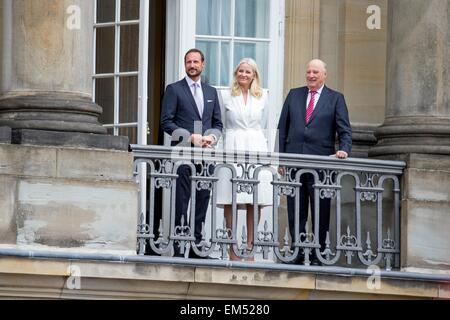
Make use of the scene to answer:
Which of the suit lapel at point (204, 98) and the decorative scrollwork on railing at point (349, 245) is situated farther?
the decorative scrollwork on railing at point (349, 245)

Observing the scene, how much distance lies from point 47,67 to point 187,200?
1.64 metres

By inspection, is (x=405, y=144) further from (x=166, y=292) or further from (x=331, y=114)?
(x=166, y=292)

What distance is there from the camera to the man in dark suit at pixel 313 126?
24844 millimetres

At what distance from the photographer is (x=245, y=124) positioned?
975 inches

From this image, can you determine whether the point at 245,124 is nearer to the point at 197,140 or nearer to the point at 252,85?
the point at 252,85

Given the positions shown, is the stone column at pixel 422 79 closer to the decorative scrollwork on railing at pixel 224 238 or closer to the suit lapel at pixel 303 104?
the suit lapel at pixel 303 104

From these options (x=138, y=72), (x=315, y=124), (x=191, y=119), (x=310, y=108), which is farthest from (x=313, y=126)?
(x=138, y=72)

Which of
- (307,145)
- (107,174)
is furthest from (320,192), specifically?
(107,174)

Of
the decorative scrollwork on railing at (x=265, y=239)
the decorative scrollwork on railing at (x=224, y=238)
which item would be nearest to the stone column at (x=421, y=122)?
the decorative scrollwork on railing at (x=265, y=239)

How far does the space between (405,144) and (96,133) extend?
9.80 ft

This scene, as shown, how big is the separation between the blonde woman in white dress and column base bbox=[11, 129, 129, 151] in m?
1.08

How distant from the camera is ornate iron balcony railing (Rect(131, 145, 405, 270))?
24.3m

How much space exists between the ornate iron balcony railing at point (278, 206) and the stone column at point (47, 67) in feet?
2.22

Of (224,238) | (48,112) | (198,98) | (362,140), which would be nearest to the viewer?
(48,112)
